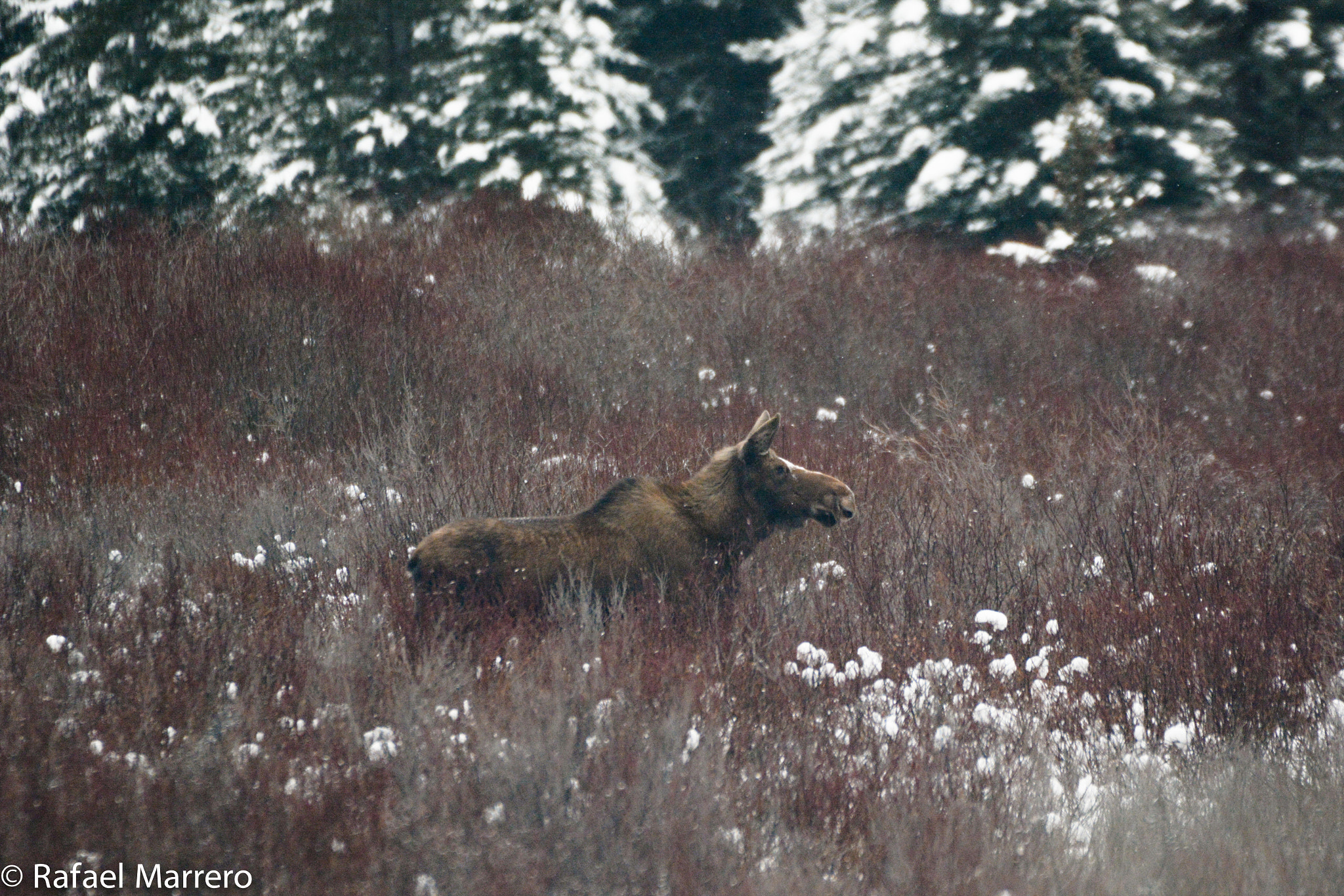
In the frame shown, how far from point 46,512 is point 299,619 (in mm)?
2988

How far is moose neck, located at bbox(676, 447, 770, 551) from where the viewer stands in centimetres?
483

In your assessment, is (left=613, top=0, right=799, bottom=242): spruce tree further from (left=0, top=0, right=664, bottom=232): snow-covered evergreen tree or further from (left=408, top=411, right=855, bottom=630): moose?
(left=408, top=411, right=855, bottom=630): moose

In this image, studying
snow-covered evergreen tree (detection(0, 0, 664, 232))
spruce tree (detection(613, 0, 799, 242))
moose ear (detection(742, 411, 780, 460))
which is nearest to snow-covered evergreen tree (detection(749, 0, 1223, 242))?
spruce tree (detection(613, 0, 799, 242))

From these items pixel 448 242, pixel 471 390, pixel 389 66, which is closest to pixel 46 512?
pixel 471 390

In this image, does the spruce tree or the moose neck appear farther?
the spruce tree

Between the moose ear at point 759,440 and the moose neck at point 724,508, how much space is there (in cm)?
9

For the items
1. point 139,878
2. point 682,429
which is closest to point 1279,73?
point 682,429

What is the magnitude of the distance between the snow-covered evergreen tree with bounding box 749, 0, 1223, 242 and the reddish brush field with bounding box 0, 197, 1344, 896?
583 cm

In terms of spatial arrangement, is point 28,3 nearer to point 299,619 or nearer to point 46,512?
point 46,512

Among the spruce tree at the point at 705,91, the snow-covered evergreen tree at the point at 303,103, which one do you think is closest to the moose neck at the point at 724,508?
the snow-covered evergreen tree at the point at 303,103

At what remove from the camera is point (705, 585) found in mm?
4625

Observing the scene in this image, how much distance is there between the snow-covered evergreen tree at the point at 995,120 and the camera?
53.9ft

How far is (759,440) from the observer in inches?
194

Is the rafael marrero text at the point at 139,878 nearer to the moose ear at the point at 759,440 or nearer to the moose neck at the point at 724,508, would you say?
the moose neck at the point at 724,508
